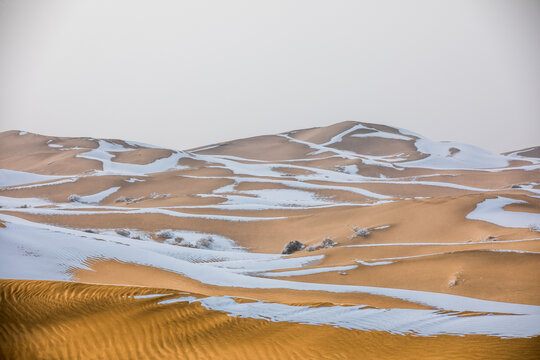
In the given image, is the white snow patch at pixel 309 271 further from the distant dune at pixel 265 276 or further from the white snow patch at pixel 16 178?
the white snow patch at pixel 16 178

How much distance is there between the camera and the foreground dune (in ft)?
19.6

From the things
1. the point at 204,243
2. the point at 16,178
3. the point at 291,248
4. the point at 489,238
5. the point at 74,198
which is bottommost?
the point at 204,243

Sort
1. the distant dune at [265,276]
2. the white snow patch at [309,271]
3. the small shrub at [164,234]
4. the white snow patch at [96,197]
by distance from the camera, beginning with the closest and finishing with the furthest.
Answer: the distant dune at [265,276], the white snow patch at [309,271], the small shrub at [164,234], the white snow patch at [96,197]

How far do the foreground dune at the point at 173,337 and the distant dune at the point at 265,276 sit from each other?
0.03 meters

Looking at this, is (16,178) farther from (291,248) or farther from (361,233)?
(361,233)

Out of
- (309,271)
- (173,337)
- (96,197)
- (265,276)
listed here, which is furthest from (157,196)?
(173,337)

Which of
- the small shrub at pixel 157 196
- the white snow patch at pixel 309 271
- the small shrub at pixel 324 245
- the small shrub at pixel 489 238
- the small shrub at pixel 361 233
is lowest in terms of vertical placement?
the small shrub at pixel 324 245

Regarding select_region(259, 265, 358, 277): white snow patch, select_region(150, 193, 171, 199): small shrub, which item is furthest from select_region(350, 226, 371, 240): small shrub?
select_region(150, 193, 171, 199): small shrub

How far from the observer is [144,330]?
21.7ft

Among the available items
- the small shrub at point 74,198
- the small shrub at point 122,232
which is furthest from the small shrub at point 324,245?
the small shrub at point 74,198

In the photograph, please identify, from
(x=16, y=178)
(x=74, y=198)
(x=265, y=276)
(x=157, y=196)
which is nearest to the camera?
(x=265, y=276)

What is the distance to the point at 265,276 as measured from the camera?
52.0ft

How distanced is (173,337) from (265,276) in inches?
375

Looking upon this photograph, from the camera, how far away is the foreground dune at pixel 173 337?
5977mm
